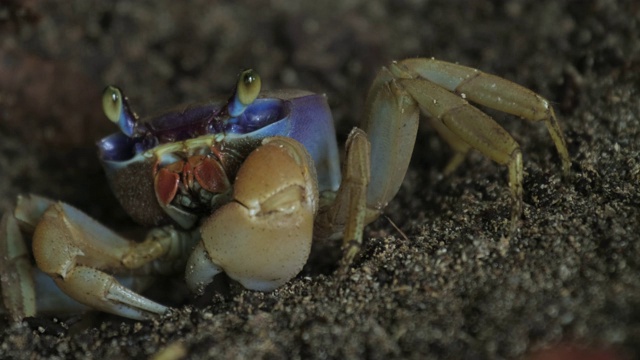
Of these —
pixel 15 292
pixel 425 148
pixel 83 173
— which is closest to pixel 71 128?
pixel 83 173

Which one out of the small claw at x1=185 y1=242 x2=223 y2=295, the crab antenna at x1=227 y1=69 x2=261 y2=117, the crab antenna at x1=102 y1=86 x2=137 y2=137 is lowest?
the small claw at x1=185 y1=242 x2=223 y2=295

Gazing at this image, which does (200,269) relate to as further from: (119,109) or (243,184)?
(119,109)

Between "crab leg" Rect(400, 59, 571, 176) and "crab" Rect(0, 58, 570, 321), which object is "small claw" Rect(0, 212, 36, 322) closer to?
"crab" Rect(0, 58, 570, 321)

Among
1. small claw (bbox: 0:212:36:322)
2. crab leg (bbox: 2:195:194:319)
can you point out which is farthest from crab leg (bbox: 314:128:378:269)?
small claw (bbox: 0:212:36:322)

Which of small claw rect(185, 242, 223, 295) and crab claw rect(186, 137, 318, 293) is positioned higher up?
crab claw rect(186, 137, 318, 293)

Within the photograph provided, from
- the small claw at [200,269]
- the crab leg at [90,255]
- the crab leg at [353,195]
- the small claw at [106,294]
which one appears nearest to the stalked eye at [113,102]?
the crab leg at [90,255]

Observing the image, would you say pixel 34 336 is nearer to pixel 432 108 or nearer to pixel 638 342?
pixel 432 108

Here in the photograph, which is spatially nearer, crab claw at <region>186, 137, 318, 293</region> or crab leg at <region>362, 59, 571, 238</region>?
crab claw at <region>186, 137, 318, 293</region>
